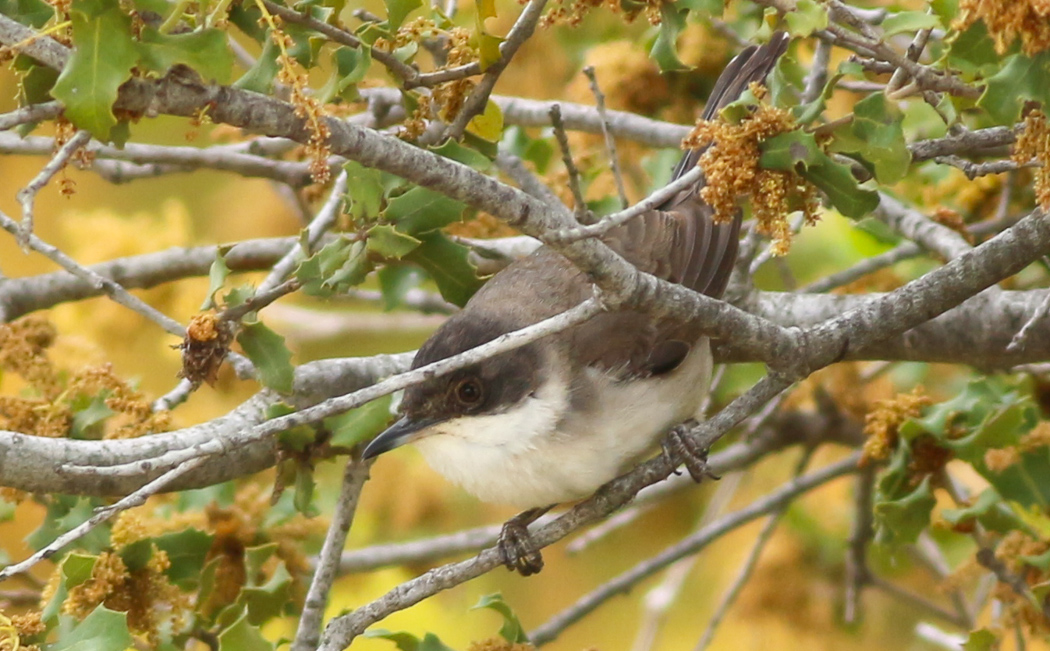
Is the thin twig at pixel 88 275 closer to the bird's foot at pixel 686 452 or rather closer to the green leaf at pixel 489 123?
the green leaf at pixel 489 123

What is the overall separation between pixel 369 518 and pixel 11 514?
2.70 m

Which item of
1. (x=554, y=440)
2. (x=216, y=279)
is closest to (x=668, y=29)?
(x=554, y=440)

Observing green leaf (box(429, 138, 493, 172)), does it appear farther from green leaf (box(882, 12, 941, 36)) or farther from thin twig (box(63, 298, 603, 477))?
green leaf (box(882, 12, 941, 36))

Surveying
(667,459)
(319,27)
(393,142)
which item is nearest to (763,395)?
(667,459)

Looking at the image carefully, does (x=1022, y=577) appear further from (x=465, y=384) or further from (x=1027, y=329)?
(x=465, y=384)

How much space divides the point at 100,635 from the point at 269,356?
80 cm

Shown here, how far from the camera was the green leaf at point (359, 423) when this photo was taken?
3287mm

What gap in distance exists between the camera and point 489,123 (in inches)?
133

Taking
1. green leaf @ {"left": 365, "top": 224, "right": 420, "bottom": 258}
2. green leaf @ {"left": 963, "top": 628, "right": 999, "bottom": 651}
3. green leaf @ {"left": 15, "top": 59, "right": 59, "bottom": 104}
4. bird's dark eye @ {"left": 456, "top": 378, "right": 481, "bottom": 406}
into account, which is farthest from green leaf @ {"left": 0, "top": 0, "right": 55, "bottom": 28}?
green leaf @ {"left": 963, "top": 628, "right": 999, "bottom": 651}

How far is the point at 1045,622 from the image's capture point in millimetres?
3270

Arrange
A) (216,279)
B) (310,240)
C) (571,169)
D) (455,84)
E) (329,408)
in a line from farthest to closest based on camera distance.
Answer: (310,240) → (571,169) → (455,84) → (216,279) → (329,408)

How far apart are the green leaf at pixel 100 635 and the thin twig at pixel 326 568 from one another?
1.67 ft

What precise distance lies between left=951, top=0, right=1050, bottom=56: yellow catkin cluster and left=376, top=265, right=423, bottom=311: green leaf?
6.66ft

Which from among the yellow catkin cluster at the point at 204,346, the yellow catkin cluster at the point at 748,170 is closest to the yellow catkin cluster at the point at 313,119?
the yellow catkin cluster at the point at 204,346
